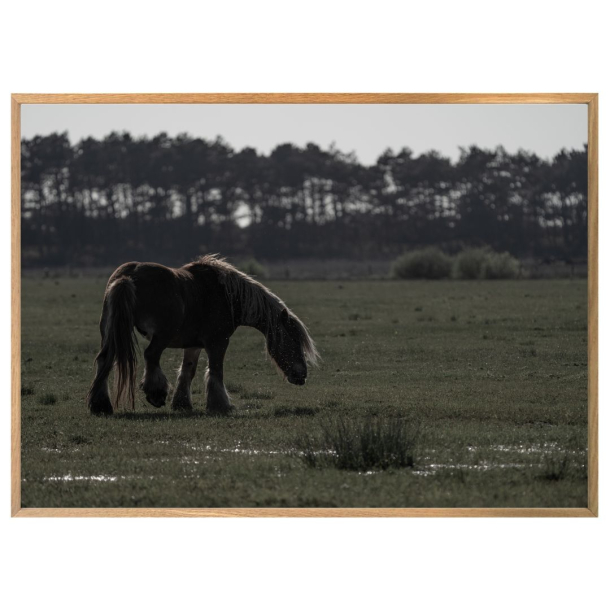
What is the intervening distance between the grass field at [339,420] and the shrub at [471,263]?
3.55 meters

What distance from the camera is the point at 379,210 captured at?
19.3m

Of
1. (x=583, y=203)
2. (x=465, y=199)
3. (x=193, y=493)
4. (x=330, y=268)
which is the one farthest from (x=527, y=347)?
(x=330, y=268)

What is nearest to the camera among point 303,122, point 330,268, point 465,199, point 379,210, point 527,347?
point 303,122

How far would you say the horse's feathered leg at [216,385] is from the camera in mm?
11195

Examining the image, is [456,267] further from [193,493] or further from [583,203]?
[193,493]

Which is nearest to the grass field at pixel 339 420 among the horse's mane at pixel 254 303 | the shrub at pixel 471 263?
the horse's mane at pixel 254 303

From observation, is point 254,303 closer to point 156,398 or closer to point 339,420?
point 156,398

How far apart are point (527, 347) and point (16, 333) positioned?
10.0 meters

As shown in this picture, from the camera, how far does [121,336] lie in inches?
405

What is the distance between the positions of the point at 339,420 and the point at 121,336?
8.75ft

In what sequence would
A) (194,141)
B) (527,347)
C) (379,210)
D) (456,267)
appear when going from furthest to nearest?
(456,267) → (379,210) → (527,347) → (194,141)

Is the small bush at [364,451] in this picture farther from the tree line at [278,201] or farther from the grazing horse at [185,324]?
the tree line at [278,201]

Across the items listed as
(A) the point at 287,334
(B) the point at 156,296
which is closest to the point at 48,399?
(B) the point at 156,296

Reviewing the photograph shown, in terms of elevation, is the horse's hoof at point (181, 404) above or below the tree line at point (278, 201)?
below
